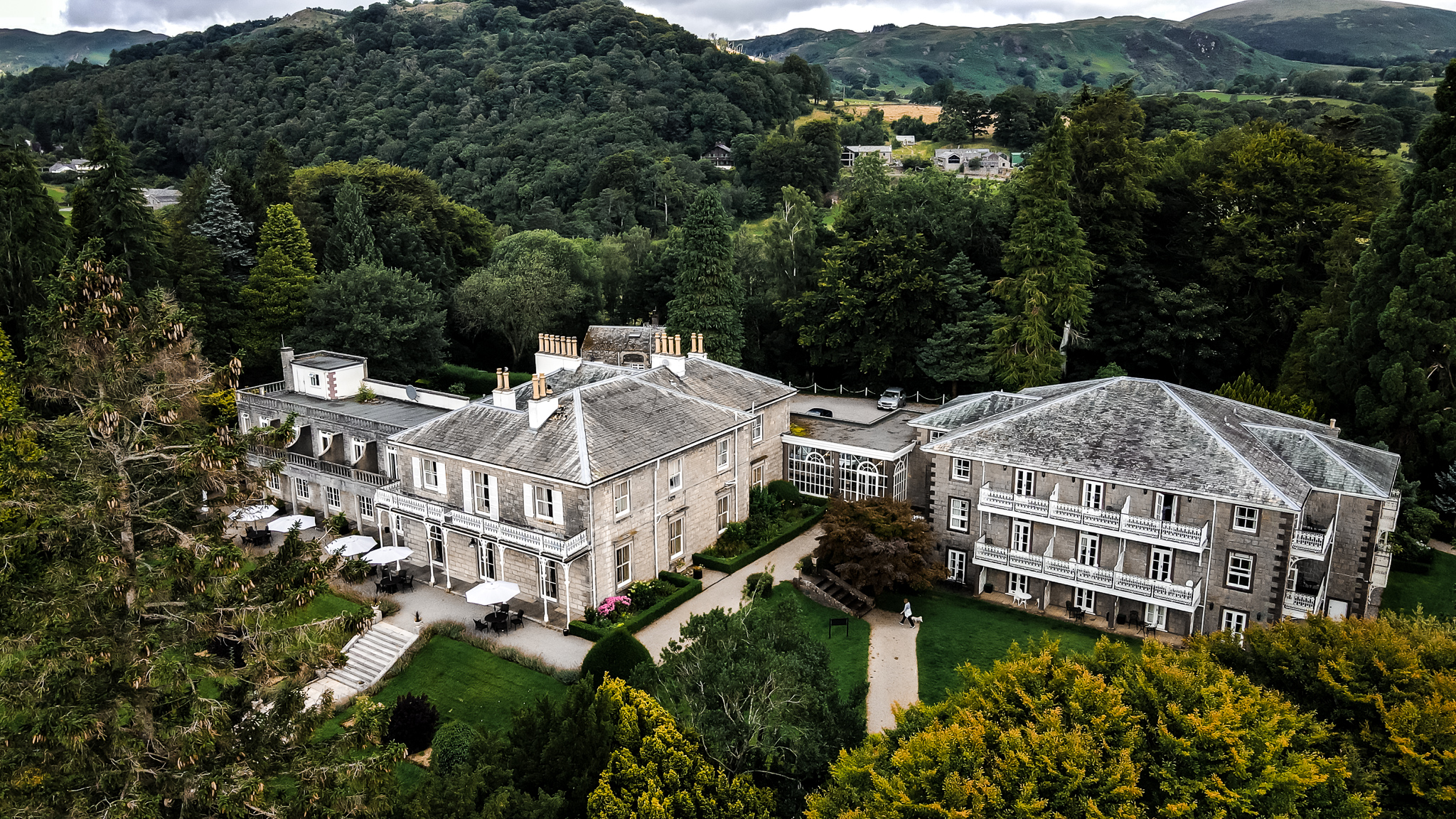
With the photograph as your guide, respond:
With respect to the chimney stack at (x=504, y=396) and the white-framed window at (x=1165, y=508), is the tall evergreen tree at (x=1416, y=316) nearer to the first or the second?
the white-framed window at (x=1165, y=508)

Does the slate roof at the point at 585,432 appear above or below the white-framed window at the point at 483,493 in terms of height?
above

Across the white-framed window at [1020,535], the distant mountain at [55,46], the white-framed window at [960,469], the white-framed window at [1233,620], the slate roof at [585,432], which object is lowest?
the white-framed window at [1233,620]

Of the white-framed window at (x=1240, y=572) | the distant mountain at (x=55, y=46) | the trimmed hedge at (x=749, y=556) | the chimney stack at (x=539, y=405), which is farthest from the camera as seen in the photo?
the distant mountain at (x=55, y=46)

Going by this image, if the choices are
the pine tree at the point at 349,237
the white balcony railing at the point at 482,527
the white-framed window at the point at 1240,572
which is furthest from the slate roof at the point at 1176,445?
the pine tree at the point at 349,237

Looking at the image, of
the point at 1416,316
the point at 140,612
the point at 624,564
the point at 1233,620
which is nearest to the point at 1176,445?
the point at 1233,620

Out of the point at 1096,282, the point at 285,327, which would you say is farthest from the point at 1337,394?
the point at 285,327

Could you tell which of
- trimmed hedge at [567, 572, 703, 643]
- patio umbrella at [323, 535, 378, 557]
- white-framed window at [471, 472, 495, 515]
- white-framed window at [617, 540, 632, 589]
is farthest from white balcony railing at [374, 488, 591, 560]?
trimmed hedge at [567, 572, 703, 643]

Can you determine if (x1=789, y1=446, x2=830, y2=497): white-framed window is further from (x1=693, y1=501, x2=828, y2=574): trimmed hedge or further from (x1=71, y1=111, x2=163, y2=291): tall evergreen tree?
(x1=71, y1=111, x2=163, y2=291): tall evergreen tree
